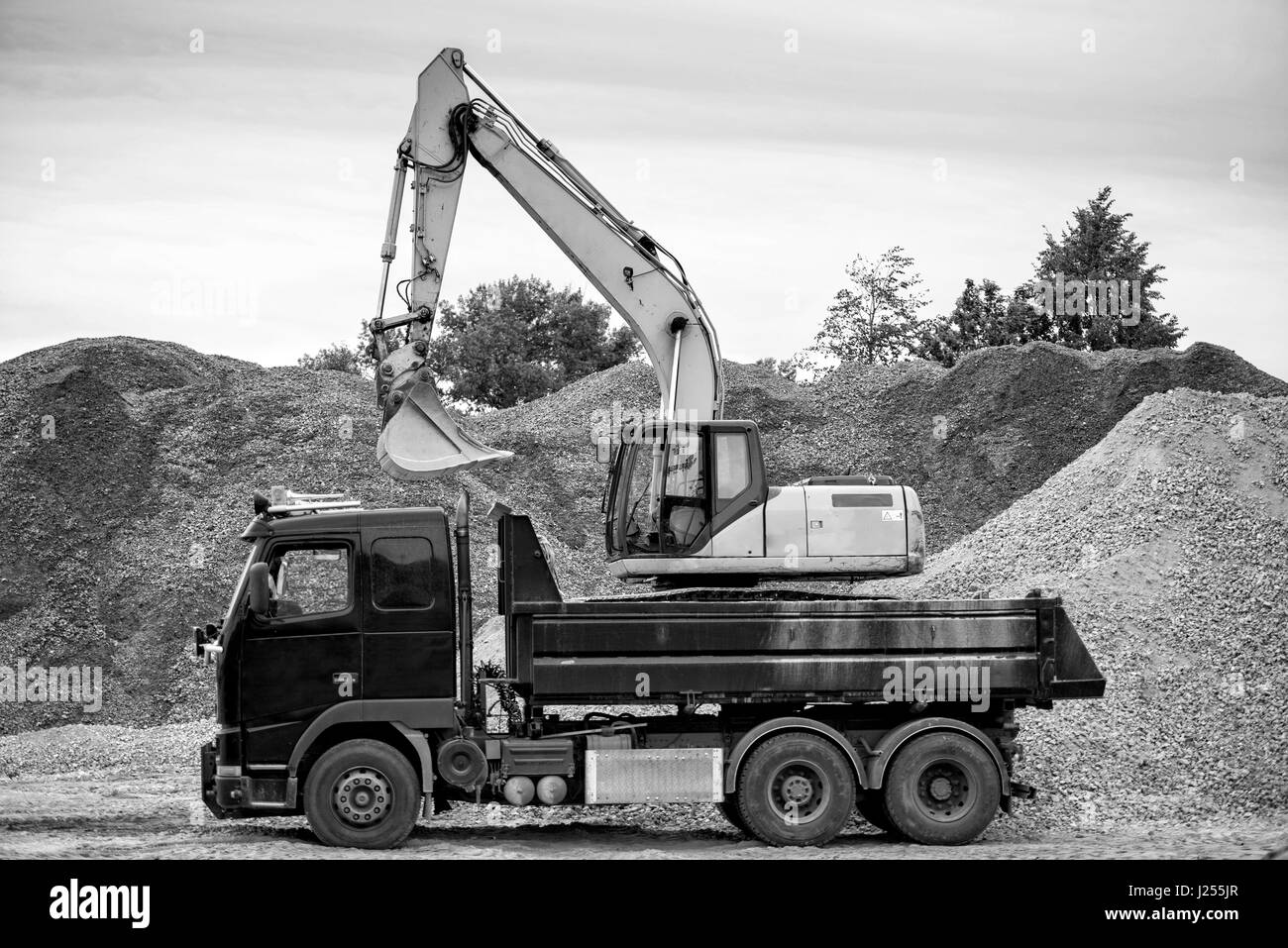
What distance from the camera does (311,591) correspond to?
38.9 ft

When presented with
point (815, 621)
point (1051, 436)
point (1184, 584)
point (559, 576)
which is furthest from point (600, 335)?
point (815, 621)

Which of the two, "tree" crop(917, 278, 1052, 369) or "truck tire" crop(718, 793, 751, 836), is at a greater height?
"tree" crop(917, 278, 1052, 369)

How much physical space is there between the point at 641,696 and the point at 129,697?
12.9 meters

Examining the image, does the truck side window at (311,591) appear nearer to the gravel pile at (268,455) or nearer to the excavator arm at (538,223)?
the excavator arm at (538,223)

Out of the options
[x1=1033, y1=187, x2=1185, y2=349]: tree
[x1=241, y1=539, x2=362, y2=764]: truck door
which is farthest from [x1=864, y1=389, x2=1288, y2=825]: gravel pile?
[x1=1033, y1=187, x2=1185, y2=349]: tree

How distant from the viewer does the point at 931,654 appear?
1224 centimetres

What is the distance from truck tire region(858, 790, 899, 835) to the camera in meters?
12.6

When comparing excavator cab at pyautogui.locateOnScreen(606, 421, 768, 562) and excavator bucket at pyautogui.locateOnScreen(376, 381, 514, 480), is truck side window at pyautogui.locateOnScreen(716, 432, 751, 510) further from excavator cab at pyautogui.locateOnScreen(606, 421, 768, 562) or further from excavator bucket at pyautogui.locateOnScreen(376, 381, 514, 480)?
excavator bucket at pyautogui.locateOnScreen(376, 381, 514, 480)

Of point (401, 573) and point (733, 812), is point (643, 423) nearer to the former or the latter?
point (401, 573)

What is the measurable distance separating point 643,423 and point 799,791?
12.4 feet

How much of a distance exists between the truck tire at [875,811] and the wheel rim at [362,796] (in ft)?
13.9

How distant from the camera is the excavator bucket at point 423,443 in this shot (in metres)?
14.1

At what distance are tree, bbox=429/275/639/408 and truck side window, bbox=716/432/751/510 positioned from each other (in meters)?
39.4
